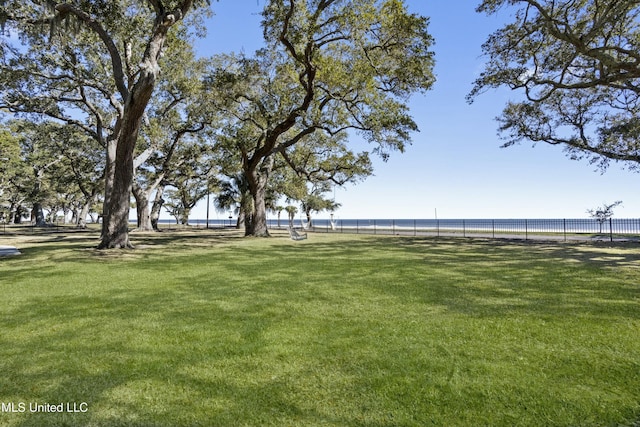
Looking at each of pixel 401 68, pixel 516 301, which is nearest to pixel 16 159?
pixel 401 68

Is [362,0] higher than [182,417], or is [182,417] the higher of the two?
[362,0]

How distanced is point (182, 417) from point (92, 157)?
4438cm

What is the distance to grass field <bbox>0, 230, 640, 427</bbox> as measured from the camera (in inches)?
111

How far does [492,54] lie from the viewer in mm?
16125

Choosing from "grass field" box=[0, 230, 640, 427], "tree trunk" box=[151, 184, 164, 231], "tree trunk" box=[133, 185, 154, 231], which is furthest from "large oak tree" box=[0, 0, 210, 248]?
"tree trunk" box=[151, 184, 164, 231]

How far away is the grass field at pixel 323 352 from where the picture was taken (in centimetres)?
282

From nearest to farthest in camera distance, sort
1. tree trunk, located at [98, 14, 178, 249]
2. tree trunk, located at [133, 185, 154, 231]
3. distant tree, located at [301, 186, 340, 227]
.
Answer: tree trunk, located at [98, 14, 178, 249]
tree trunk, located at [133, 185, 154, 231]
distant tree, located at [301, 186, 340, 227]

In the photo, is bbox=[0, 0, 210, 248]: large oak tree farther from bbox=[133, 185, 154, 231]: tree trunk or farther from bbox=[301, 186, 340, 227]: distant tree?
bbox=[301, 186, 340, 227]: distant tree

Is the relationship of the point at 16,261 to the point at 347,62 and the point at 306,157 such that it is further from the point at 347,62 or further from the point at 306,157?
the point at 306,157

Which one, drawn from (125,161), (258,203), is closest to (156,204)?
(258,203)

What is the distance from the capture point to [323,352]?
393 centimetres

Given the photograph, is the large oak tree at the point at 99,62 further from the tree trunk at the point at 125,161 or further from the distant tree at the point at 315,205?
the distant tree at the point at 315,205

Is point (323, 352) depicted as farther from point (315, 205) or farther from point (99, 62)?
point (315, 205)

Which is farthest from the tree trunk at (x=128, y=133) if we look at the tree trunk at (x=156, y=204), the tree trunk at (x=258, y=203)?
the tree trunk at (x=156, y=204)
